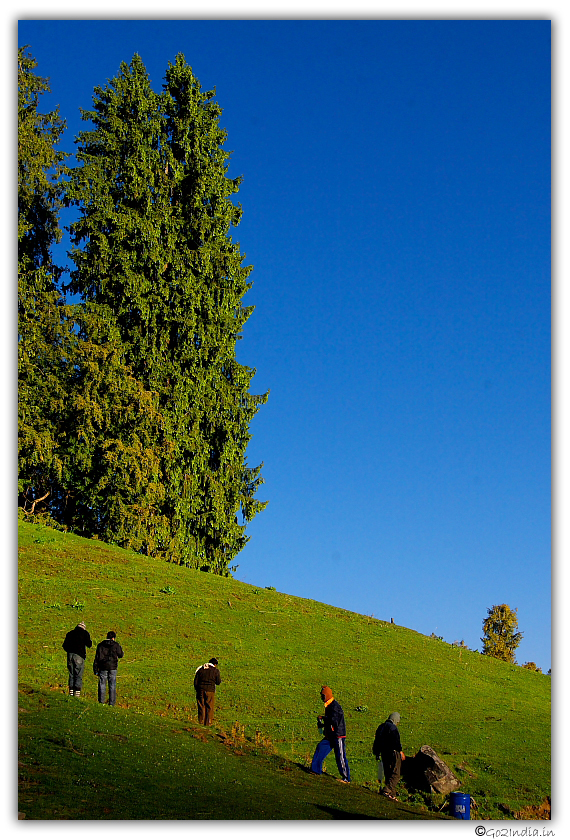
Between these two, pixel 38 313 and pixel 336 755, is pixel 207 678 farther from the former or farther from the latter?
pixel 38 313

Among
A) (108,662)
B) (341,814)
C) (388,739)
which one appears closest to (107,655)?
(108,662)

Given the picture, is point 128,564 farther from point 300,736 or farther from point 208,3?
point 208,3

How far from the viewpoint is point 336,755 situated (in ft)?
60.7

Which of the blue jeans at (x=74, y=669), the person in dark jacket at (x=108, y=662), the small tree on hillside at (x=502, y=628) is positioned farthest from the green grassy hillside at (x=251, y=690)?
the small tree on hillside at (x=502, y=628)

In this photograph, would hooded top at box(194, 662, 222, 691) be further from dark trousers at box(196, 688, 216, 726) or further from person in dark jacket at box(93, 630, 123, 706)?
person in dark jacket at box(93, 630, 123, 706)

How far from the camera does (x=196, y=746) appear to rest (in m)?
18.7

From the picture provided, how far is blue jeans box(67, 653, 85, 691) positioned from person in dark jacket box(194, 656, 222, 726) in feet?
9.58

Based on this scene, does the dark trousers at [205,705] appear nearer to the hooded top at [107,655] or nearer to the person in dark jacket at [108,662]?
the person in dark jacket at [108,662]

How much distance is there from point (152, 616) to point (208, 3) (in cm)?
2187

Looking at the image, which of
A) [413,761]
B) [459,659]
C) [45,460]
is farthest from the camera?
[45,460]

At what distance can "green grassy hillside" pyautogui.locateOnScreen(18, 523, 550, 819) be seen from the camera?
17062mm

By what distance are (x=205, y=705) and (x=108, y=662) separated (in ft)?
9.00

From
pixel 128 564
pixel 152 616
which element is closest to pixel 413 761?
pixel 152 616

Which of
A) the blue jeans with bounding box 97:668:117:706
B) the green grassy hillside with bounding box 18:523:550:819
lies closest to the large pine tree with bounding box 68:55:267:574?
the green grassy hillside with bounding box 18:523:550:819
